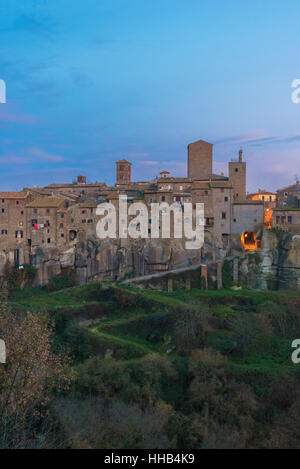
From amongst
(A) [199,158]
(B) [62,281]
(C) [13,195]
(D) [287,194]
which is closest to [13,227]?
(C) [13,195]

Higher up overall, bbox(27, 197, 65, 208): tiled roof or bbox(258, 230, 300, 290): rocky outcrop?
bbox(27, 197, 65, 208): tiled roof

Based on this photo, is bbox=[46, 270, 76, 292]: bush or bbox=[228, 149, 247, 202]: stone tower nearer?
bbox=[46, 270, 76, 292]: bush

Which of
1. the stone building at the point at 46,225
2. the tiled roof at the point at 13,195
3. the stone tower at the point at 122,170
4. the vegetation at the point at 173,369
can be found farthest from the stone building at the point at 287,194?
the tiled roof at the point at 13,195

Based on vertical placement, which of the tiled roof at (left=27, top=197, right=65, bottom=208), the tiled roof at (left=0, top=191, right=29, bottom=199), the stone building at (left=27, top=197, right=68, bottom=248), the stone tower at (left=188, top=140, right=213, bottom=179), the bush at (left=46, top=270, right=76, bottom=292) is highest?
the stone tower at (left=188, top=140, right=213, bottom=179)

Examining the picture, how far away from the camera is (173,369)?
77.6 feet

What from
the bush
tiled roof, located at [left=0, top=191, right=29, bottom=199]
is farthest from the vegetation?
tiled roof, located at [left=0, top=191, right=29, bottom=199]

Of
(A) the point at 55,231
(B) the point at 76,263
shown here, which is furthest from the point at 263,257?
(A) the point at 55,231

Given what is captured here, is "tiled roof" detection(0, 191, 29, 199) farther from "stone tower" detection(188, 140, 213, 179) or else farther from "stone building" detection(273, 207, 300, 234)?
"stone building" detection(273, 207, 300, 234)

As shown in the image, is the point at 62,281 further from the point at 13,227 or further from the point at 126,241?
the point at 13,227

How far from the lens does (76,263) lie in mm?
42344

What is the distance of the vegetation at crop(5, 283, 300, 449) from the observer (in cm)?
1759

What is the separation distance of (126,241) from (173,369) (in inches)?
794

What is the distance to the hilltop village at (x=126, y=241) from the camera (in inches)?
1615

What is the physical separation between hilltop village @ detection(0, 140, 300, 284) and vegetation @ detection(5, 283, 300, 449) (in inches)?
202
